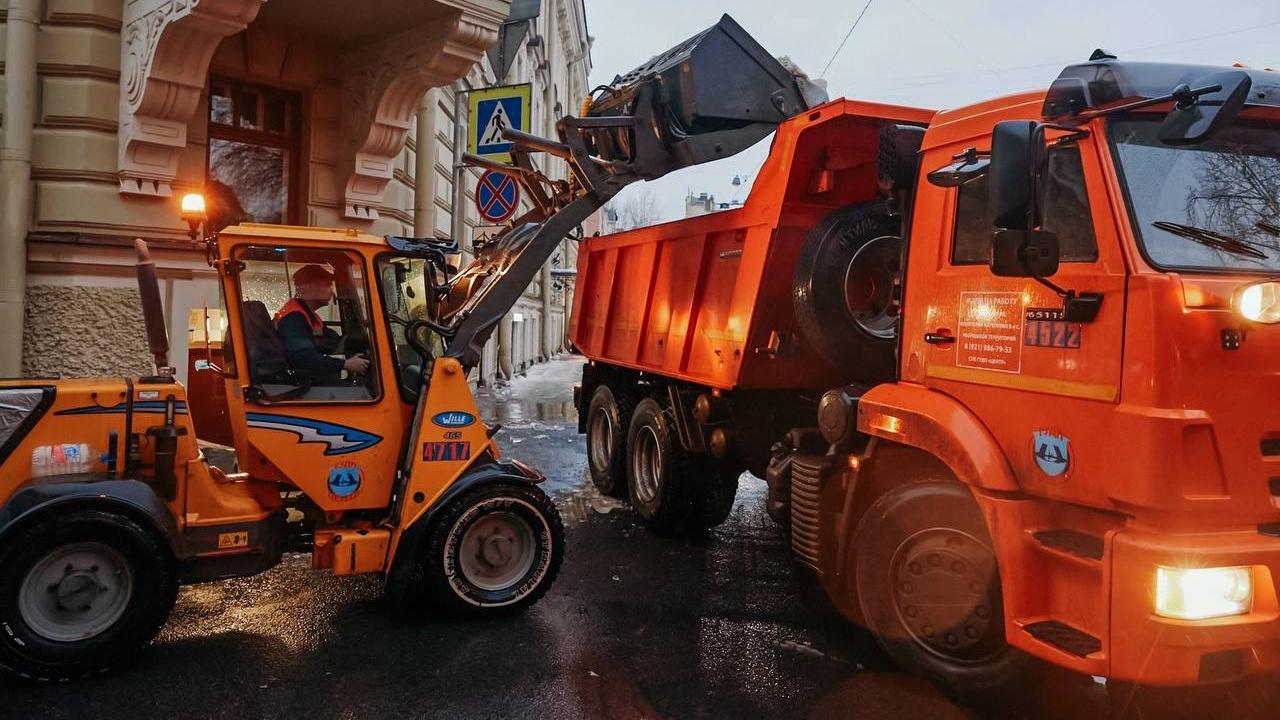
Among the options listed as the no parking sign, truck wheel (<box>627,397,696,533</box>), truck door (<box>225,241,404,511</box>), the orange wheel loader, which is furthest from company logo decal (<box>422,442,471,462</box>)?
the no parking sign

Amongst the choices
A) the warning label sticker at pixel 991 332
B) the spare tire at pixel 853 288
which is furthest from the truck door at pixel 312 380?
the warning label sticker at pixel 991 332

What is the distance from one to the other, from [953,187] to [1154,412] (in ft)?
4.55

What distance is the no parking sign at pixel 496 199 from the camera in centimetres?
936

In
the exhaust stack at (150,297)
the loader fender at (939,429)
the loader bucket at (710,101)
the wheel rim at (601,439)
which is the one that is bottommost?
the wheel rim at (601,439)

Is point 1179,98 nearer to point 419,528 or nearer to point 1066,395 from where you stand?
Answer: point 1066,395

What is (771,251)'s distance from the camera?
521 centimetres

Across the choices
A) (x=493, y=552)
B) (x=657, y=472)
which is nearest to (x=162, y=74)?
(x=657, y=472)

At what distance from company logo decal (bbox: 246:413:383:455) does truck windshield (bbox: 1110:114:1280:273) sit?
3699 millimetres

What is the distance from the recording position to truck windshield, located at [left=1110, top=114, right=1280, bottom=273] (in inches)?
121

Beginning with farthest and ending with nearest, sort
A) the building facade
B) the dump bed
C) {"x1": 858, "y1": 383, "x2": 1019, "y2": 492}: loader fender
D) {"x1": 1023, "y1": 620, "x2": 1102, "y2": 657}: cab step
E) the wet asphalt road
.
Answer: the building facade
the dump bed
the wet asphalt road
{"x1": 858, "y1": 383, "x2": 1019, "y2": 492}: loader fender
{"x1": 1023, "y1": 620, "x2": 1102, "y2": 657}: cab step

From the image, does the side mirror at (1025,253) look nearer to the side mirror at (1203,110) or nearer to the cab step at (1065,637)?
the side mirror at (1203,110)

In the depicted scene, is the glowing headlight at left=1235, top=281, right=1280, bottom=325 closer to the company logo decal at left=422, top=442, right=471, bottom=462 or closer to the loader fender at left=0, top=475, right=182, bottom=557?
the company logo decal at left=422, top=442, right=471, bottom=462

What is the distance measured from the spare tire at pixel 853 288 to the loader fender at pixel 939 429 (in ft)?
2.64

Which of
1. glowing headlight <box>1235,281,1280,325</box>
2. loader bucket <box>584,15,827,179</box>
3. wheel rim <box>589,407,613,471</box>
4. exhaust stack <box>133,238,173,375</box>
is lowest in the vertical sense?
wheel rim <box>589,407,613,471</box>
